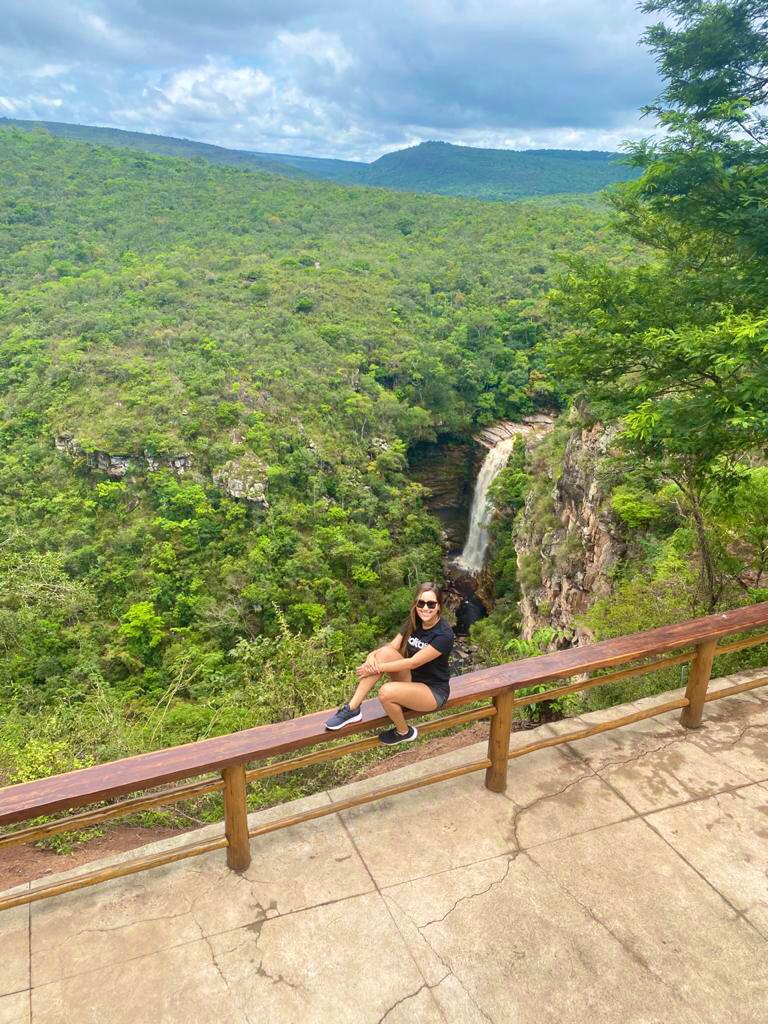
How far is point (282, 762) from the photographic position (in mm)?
2898

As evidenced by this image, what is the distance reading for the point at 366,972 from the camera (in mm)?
2326

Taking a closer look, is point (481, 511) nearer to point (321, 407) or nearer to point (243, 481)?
point (321, 407)

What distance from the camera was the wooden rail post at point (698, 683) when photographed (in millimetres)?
3611

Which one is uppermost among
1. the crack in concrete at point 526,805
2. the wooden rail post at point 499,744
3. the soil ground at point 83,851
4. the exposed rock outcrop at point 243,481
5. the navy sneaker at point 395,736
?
the navy sneaker at point 395,736

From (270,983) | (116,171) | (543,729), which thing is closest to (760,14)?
(543,729)

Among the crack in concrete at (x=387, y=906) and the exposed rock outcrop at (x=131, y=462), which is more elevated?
the crack in concrete at (x=387, y=906)

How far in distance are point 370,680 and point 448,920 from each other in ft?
3.46

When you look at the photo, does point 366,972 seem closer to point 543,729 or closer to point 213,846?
point 213,846

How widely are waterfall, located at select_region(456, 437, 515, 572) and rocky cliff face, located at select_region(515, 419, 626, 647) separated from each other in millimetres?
6804

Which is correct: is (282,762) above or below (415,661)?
below

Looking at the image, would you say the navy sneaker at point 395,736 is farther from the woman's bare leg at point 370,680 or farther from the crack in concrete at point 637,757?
the crack in concrete at point 637,757

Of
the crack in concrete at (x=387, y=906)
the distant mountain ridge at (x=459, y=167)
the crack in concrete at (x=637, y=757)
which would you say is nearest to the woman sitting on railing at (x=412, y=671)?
the crack in concrete at (x=387, y=906)

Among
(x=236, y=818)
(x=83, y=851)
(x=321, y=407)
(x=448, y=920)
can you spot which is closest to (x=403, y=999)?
(x=448, y=920)

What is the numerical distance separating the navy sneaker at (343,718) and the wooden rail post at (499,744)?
2.47 ft
